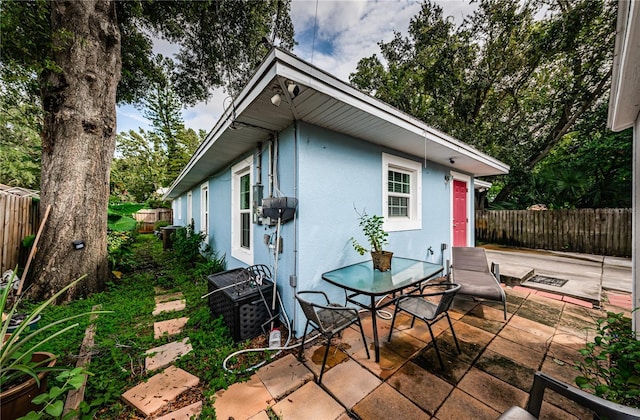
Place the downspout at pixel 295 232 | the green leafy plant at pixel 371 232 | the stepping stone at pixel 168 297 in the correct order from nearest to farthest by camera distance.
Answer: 1. the downspout at pixel 295 232
2. the green leafy plant at pixel 371 232
3. the stepping stone at pixel 168 297

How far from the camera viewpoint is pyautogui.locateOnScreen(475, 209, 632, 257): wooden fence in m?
6.37

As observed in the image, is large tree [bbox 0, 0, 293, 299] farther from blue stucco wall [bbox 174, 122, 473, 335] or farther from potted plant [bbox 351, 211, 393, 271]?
potted plant [bbox 351, 211, 393, 271]

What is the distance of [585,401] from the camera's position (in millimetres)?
890

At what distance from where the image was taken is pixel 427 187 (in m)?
4.37

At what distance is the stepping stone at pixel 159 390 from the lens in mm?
1629

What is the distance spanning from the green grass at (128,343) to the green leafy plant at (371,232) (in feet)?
6.10

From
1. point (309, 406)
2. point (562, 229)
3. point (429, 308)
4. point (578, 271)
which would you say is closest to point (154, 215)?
point (309, 406)

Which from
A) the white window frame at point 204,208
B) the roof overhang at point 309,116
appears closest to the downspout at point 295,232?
the roof overhang at point 309,116

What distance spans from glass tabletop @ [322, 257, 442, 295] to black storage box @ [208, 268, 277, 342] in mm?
806

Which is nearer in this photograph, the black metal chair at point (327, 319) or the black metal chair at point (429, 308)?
the black metal chair at point (327, 319)

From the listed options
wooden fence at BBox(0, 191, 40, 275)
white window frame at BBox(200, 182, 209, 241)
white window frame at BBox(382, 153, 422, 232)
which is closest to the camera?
wooden fence at BBox(0, 191, 40, 275)

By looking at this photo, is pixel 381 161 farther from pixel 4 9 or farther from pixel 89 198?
→ pixel 4 9

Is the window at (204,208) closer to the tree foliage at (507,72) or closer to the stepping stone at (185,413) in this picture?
the stepping stone at (185,413)

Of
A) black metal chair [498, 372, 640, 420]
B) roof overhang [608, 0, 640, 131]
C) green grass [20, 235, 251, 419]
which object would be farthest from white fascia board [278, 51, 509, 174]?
green grass [20, 235, 251, 419]
